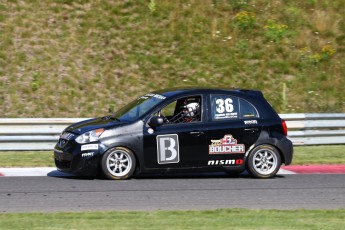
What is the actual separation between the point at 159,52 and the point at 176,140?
9582 mm

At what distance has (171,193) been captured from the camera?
1128cm

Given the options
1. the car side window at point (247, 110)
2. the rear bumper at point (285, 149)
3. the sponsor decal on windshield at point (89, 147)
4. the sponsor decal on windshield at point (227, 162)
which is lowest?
the sponsor decal on windshield at point (227, 162)

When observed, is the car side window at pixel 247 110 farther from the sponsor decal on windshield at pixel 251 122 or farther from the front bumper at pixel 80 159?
the front bumper at pixel 80 159

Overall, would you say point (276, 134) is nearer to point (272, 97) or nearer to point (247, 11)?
point (272, 97)

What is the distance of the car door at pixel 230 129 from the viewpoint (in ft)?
41.4

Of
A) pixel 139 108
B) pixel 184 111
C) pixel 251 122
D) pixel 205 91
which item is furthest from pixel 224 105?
pixel 139 108

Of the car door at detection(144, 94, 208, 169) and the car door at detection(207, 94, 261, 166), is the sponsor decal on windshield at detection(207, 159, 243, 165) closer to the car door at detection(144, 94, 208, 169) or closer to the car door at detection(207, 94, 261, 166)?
the car door at detection(207, 94, 261, 166)

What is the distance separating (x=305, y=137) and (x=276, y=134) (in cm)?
490

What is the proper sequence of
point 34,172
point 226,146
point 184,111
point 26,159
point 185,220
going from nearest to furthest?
point 185,220 < point 226,146 < point 184,111 < point 34,172 < point 26,159

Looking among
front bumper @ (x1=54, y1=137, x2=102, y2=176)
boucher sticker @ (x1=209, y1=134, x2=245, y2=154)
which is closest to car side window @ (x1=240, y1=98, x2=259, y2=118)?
boucher sticker @ (x1=209, y1=134, x2=245, y2=154)

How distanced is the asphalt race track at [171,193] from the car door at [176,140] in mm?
335

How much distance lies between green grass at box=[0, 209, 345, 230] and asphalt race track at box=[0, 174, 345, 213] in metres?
0.61

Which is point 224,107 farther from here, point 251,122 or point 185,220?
point 185,220

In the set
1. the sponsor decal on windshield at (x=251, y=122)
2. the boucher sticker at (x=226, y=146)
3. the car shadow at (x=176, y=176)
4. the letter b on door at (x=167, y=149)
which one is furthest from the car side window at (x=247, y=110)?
the letter b on door at (x=167, y=149)
